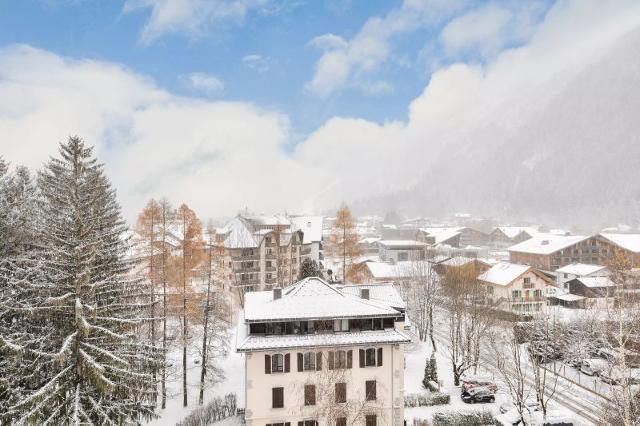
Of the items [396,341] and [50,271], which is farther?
[396,341]

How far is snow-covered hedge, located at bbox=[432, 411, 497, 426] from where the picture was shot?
30.8 metres

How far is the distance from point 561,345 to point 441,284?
1536cm

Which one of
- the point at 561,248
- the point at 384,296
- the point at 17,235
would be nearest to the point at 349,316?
the point at 384,296

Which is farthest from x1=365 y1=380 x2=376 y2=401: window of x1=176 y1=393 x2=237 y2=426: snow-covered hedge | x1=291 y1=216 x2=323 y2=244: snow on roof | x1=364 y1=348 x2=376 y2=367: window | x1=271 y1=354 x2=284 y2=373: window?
x1=291 y1=216 x2=323 y2=244: snow on roof

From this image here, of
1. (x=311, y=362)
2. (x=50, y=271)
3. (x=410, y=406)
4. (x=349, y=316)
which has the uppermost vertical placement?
(x=50, y=271)

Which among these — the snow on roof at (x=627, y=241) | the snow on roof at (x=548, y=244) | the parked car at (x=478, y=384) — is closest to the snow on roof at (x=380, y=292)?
the parked car at (x=478, y=384)

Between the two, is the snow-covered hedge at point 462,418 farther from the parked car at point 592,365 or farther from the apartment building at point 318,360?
the parked car at point 592,365

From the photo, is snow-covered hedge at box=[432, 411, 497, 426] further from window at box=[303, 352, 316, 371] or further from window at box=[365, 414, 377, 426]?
window at box=[303, 352, 316, 371]

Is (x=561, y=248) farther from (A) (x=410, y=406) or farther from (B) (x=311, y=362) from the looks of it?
(B) (x=311, y=362)

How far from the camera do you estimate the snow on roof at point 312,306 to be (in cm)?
2842

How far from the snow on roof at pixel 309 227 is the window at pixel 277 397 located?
49846mm

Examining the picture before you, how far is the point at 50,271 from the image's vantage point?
68.0 feet

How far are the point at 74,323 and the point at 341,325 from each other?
15.9 m

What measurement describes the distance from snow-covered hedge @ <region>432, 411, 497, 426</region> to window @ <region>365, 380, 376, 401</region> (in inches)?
226
